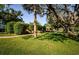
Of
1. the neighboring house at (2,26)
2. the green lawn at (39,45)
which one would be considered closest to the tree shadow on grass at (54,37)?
the green lawn at (39,45)

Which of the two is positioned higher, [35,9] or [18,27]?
[35,9]

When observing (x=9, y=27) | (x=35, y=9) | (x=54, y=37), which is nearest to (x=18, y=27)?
(x=9, y=27)

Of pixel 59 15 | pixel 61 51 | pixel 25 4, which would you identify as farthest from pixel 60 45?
pixel 25 4

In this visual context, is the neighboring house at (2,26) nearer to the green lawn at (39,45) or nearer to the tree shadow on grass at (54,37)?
the green lawn at (39,45)

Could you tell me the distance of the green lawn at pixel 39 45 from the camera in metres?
2.90

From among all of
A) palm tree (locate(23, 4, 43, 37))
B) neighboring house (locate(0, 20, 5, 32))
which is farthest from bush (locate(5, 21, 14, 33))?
palm tree (locate(23, 4, 43, 37))

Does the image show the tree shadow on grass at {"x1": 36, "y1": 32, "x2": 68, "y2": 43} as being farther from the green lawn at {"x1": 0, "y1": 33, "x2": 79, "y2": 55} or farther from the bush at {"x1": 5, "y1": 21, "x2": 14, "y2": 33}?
the bush at {"x1": 5, "y1": 21, "x2": 14, "y2": 33}

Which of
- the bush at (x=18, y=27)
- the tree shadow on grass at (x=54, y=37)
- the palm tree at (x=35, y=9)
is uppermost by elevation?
the palm tree at (x=35, y=9)

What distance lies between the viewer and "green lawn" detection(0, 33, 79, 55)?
290 cm

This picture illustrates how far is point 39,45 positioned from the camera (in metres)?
2.91

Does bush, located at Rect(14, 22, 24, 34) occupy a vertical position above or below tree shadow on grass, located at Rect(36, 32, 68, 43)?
above

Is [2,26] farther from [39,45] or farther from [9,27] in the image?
[39,45]

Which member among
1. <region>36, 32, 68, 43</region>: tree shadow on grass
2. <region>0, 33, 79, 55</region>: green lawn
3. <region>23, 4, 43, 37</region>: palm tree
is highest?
<region>23, 4, 43, 37</region>: palm tree
